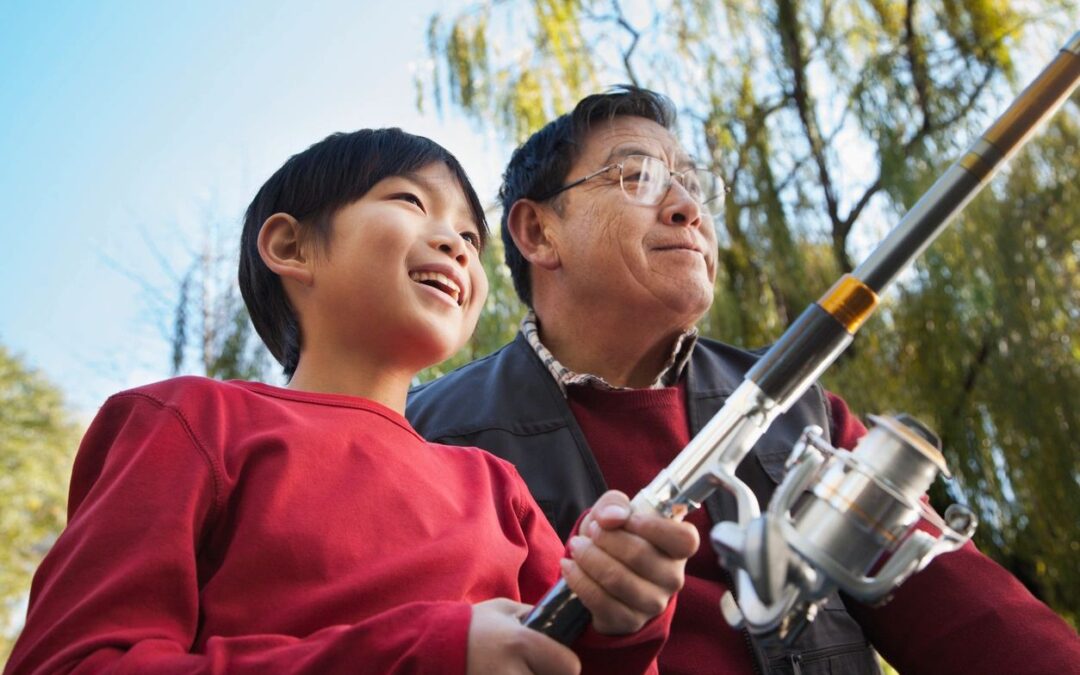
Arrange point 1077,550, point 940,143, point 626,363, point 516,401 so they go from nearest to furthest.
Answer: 1. point 516,401
2. point 626,363
3. point 1077,550
4. point 940,143

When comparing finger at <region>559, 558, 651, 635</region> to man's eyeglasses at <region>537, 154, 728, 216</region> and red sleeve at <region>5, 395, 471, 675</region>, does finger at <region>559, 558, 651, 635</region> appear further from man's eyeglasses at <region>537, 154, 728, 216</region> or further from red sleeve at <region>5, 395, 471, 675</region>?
man's eyeglasses at <region>537, 154, 728, 216</region>

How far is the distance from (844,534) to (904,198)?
4.10m

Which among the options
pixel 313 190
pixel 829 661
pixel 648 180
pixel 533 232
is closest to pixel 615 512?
pixel 313 190

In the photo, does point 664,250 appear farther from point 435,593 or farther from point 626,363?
point 435,593

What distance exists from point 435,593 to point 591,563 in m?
0.34

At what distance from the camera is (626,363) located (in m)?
2.56

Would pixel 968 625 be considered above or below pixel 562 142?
below

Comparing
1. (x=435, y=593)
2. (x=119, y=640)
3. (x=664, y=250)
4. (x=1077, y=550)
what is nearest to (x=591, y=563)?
(x=435, y=593)

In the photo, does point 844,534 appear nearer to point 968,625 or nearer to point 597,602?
point 597,602

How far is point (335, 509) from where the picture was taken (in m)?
1.29

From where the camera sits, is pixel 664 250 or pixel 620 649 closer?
pixel 620 649

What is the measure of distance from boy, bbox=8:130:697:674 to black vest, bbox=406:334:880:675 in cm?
48

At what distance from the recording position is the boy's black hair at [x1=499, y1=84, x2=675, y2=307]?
9.03ft

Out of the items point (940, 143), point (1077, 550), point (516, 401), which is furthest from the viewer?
point (940, 143)
